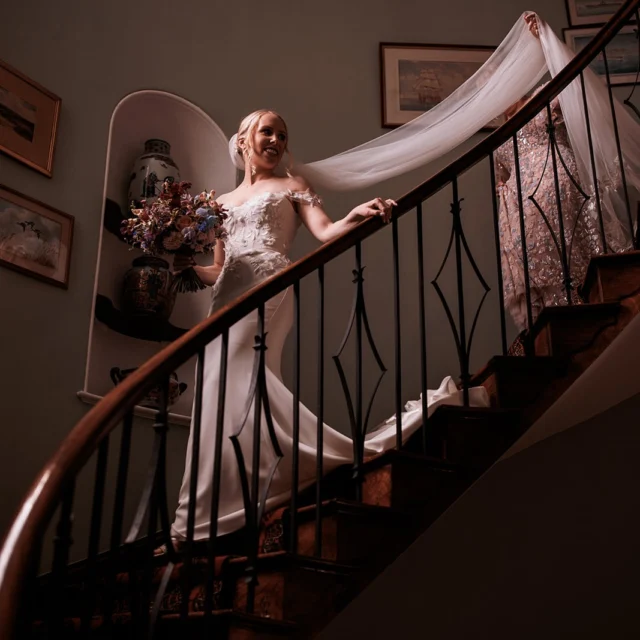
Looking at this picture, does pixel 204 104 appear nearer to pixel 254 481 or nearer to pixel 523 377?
pixel 523 377

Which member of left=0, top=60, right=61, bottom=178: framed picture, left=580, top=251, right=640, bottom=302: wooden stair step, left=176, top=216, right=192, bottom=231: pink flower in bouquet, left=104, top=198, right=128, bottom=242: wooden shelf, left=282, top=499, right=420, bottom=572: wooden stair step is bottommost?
left=282, top=499, right=420, bottom=572: wooden stair step

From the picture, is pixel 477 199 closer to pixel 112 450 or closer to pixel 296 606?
pixel 112 450

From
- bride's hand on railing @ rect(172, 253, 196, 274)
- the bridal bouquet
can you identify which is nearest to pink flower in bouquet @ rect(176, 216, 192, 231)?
the bridal bouquet

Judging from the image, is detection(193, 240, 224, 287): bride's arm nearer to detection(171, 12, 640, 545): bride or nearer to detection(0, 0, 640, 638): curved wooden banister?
detection(171, 12, 640, 545): bride

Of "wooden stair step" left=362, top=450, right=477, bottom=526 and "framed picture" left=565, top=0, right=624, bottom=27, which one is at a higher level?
"framed picture" left=565, top=0, right=624, bottom=27

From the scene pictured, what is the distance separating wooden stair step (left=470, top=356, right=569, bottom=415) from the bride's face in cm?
144

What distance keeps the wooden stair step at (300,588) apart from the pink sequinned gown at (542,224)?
216cm

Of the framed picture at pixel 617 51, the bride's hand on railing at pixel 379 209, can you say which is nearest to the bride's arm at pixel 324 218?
the bride's hand on railing at pixel 379 209

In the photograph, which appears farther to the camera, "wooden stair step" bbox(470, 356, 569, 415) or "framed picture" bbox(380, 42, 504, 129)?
"framed picture" bbox(380, 42, 504, 129)

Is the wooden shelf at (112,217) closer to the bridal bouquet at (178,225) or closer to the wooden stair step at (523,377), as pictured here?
the bridal bouquet at (178,225)

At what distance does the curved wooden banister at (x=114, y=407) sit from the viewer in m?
1.71

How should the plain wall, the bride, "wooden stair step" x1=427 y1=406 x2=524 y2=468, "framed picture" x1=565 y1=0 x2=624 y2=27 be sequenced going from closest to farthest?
"wooden stair step" x1=427 y1=406 x2=524 y2=468
the bride
the plain wall
"framed picture" x1=565 y1=0 x2=624 y2=27

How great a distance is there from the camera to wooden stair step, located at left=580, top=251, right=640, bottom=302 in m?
3.22

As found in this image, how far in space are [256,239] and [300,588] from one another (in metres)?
1.58
